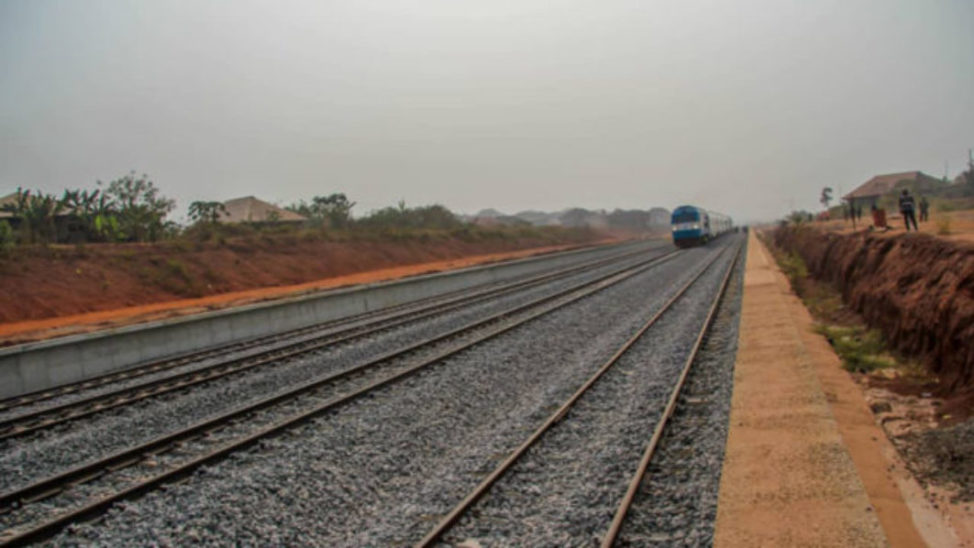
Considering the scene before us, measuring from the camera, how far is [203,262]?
34.0 m

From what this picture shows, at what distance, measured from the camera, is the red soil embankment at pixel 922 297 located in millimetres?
9172

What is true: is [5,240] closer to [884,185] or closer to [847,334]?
[847,334]

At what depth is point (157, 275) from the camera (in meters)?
30.4

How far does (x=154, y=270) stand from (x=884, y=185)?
3311 inches

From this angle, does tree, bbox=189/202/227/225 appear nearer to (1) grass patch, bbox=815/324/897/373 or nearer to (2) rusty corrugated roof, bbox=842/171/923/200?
(1) grass patch, bbox=815/324/897/373

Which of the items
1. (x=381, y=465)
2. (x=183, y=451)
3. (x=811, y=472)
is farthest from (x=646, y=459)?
(x=183, y=451)

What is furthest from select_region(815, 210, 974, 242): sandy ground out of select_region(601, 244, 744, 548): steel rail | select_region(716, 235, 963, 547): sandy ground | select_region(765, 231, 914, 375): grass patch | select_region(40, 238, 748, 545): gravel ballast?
select_region(40, 238, 748, 545): gravel ballast

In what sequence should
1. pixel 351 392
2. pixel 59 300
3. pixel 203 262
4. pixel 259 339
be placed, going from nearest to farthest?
pixel 351 392 < pixel 259 339 < pixel 59 300 < pixel 203 262

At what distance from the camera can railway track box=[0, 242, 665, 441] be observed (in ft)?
31.6

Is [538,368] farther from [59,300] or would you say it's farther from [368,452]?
[59,300]

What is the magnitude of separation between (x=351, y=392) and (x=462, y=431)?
248cm

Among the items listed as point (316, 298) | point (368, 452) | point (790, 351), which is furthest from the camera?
point (316, 298)

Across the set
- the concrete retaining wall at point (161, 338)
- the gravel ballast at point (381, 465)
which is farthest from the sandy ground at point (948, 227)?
the concrete retaining wall at point (161, 338)

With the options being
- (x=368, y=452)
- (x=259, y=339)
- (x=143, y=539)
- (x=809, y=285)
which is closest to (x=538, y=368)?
(x=368, y=452)
